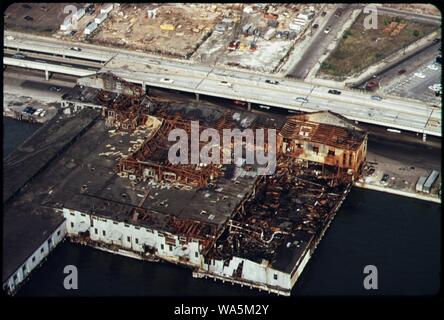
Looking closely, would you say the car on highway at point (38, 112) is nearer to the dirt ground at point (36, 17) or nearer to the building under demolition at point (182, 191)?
the building under demolition at point (182, 191)

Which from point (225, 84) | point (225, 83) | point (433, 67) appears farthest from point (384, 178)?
point (433, 67)

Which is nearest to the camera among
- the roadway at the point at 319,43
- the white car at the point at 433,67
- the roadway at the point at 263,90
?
the roadway at the point at 263,90

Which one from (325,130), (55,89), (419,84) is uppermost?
(325,130)

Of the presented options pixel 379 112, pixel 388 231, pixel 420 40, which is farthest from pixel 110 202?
pixel 420 40

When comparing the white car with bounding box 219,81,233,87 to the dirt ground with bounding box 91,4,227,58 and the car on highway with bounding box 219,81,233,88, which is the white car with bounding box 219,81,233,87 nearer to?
the car on highway with bounding box 219,81,233,88

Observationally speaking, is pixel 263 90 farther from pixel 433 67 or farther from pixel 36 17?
pixel 36 17

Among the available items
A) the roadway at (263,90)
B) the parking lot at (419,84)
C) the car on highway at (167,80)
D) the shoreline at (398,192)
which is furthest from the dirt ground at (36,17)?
the shoreline at (398,192)
